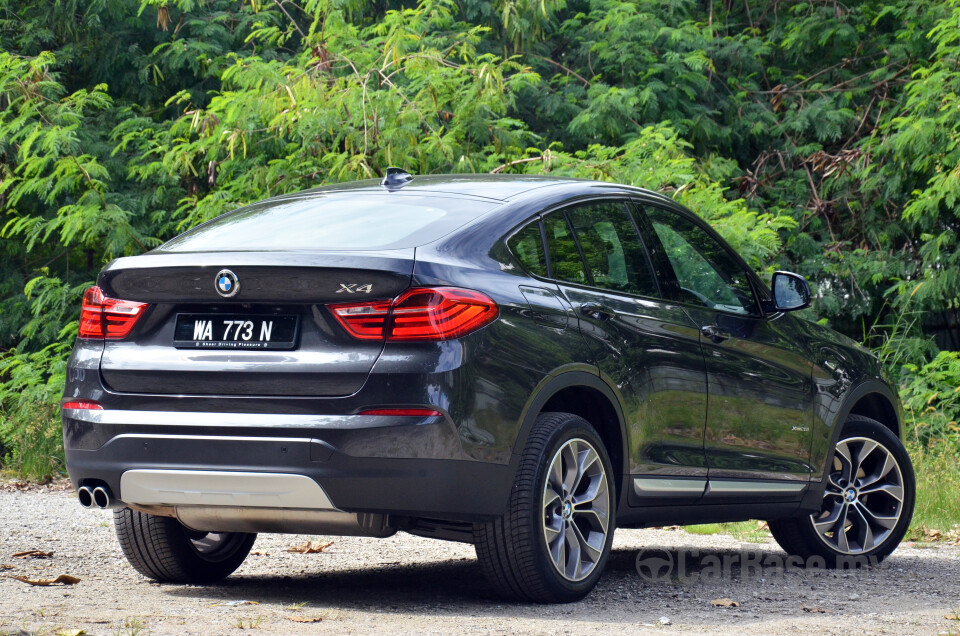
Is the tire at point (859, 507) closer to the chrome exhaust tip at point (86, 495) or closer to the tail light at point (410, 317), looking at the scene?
the tail light at point (410, 317)

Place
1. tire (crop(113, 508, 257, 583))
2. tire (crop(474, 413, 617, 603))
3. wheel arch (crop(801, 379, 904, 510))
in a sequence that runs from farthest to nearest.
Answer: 1. wheel arch (crop(801, 379, 904, 510))
2. tire (crop(113, 508, 257, 583))
3. tire (crop(474, 413, 617, 603))

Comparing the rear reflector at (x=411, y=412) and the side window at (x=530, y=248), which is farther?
the side window at (x=530, y=248)

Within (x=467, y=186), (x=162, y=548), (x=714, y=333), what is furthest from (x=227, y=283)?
(x=714, y=333)

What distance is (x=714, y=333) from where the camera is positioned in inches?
238

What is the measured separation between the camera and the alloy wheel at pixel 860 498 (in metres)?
7.09

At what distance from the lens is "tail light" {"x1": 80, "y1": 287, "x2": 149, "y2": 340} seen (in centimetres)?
496

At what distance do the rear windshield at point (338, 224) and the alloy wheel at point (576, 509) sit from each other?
3.34 feet

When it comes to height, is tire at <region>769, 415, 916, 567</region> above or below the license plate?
below

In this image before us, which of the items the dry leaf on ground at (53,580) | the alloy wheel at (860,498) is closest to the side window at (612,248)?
the alloy wheel at (860,498)

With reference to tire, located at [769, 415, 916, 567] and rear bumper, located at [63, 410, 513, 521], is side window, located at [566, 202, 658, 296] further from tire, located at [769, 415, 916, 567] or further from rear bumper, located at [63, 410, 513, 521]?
tire, located at [769, 415, 916, 567]

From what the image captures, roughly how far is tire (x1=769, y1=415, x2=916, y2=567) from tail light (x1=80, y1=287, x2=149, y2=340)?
3805 mm

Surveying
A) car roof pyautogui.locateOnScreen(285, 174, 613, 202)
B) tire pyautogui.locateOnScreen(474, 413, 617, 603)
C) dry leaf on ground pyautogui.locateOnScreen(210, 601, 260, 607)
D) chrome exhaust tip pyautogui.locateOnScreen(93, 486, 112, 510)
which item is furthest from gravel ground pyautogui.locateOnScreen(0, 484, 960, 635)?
car roof pyautogui.locateOnScreen(285, 174, 613, 202)

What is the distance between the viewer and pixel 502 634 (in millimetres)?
4445

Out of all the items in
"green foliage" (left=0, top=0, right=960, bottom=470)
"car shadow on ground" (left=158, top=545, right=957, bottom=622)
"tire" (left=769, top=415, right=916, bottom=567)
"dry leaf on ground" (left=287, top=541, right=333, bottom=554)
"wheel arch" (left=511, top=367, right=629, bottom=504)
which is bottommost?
"dry leaf on ground" (left=287, top=541, right=333, bottom=554)
